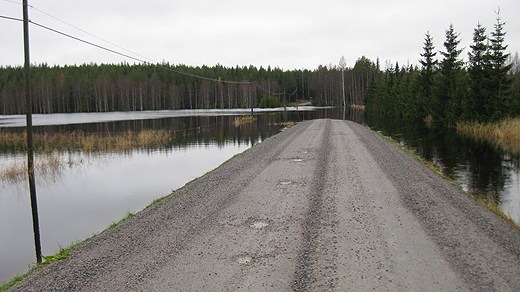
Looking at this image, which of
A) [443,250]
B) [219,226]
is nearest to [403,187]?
[443,250]

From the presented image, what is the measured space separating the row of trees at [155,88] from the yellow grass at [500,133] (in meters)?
75.0

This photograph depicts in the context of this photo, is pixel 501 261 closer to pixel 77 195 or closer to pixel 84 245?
pixel 84 245

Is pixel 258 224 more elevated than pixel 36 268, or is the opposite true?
pixel 258 224

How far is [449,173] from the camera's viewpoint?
15844 millimetres

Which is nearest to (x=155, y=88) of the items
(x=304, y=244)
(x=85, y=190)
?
(x=85, y=190)

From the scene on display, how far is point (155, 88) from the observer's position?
12194 cm

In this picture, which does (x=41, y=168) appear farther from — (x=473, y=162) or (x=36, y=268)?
(x=473, y=162)

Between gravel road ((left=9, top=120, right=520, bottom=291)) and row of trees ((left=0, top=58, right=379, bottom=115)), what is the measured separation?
308 ft

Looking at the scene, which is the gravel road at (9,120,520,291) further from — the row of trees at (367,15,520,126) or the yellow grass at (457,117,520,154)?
the row of trees at (367,15,520,126)

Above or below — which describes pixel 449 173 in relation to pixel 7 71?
below

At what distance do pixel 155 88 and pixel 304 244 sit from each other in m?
121

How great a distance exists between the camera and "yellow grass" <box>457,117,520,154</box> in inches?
950

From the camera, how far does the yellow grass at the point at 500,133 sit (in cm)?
2414

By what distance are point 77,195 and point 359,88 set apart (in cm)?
12134
